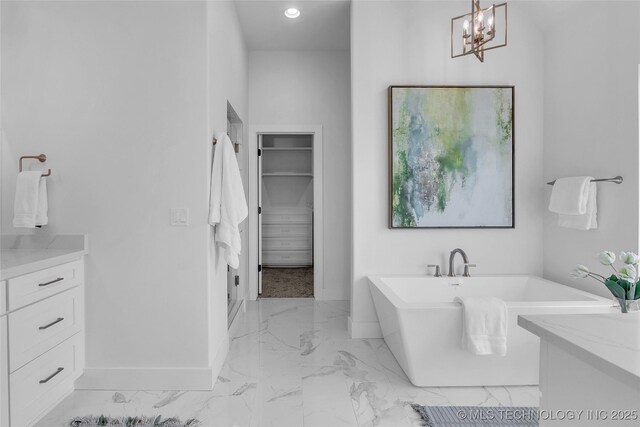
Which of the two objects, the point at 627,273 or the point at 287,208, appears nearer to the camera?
the point at 627,273

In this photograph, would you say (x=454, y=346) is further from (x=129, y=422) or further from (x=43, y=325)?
(x=43, y=325)

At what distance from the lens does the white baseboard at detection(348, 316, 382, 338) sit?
3.29 meters

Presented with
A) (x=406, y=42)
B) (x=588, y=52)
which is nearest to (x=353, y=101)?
(x=406, y=42)

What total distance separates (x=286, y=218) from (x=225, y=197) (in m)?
3.89

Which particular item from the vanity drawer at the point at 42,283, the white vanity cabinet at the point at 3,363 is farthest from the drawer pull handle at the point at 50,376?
the vanity drawer at the point at 42,283

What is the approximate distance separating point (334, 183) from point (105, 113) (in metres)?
2.62

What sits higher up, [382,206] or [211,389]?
[382,206]

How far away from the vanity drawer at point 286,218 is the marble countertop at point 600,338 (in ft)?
17.8

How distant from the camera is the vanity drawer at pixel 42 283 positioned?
1804 mm

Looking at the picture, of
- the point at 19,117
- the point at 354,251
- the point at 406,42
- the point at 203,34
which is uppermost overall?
the point at 406,42

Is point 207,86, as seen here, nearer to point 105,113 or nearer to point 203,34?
point 203,34

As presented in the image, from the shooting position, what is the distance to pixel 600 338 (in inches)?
33.4

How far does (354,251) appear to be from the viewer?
3.30 meters

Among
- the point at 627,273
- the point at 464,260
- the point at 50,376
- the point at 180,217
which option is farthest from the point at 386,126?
the point at 50,376
